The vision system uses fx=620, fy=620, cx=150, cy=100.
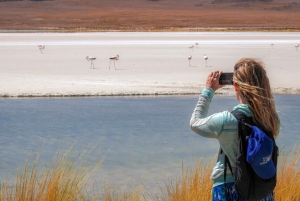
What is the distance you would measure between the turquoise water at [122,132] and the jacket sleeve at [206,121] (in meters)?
3.99

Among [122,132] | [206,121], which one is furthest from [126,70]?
[206,121]

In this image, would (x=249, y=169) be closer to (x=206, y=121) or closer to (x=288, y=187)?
(x=206, y=121)

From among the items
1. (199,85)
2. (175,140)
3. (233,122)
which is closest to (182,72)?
(199,85)

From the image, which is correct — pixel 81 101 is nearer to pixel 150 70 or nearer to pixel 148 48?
pixel 150 70

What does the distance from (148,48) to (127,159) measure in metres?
21.7

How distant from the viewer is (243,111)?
335 centimetres

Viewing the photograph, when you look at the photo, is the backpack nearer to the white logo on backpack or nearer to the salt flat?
the white logo on backpack

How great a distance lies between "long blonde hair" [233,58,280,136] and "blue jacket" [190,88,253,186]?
0.22ft

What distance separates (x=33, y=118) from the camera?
41.0 ft

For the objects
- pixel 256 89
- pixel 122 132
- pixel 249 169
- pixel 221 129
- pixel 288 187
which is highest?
pixel 256 89

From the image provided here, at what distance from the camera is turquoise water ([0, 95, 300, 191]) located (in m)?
8.36

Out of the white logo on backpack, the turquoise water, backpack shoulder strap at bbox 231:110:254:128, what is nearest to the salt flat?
the turquoise water

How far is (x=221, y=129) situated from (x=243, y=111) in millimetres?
155

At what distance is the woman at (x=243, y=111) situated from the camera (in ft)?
10.8
